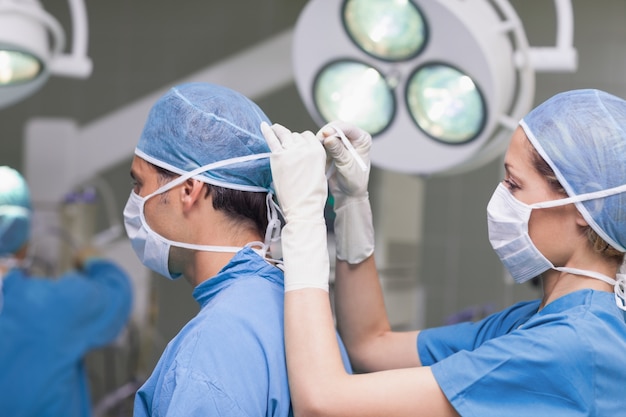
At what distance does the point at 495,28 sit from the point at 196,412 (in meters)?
1.02

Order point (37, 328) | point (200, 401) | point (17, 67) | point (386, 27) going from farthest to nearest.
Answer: point (37, 328), point (17, 67), point (386, 27), point (200, 401)

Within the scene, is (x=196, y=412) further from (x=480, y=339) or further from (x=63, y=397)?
(x=63, y=397)

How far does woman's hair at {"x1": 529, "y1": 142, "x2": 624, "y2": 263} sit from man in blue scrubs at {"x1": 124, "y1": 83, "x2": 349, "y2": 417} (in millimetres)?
436

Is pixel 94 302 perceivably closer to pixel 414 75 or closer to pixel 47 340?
pixel 47 340

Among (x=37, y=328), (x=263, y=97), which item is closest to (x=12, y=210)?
(x=37, y=328)

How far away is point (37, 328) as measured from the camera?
2.60m

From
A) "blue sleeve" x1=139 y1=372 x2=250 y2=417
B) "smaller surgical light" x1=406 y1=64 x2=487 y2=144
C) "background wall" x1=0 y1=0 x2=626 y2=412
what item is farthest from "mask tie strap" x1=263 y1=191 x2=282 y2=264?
"background wall" x1=0 y1=0 x2=626 y2=412

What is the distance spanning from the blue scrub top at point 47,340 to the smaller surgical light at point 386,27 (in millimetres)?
1438

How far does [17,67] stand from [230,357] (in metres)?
1.17

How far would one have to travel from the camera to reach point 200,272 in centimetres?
134

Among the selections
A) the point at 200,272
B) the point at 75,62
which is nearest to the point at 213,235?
the point at 200,272

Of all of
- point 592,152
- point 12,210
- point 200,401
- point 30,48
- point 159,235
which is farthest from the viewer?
→ point 12,210

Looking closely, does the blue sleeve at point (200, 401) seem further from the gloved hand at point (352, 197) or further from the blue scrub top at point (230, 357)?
the gloved hand at point (352, 197)

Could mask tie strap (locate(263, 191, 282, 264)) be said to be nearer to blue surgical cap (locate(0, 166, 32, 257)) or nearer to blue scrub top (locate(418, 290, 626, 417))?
blue scrub top (locate(418, 290, 626, 417))
